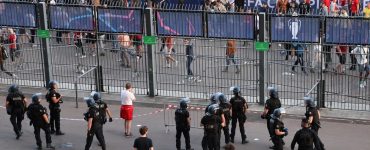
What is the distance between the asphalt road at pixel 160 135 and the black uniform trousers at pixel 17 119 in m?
0.33

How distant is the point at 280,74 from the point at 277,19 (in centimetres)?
323

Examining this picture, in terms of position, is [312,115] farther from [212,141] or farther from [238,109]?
[212,141]

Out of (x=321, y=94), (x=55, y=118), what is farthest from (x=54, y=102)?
(x=321, y=94)

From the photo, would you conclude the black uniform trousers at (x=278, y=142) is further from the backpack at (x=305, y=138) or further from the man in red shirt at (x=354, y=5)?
the man in red shirt at (x=354, y=5)

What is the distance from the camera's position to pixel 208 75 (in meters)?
22.1

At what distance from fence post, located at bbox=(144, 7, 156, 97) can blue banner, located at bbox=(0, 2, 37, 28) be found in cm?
378

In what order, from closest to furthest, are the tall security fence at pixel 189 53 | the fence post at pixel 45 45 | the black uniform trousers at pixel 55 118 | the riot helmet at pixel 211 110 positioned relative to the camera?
the riot helmet at pixel 211 110
the black uniform trousers at pixel 55 118
the tall security fence at pixel 189 53
the fence post at pixel 45 45

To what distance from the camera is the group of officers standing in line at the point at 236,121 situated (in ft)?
49.5

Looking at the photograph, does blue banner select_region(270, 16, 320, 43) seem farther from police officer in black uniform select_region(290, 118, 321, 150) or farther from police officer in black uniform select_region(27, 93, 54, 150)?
police officer in black uniform select_region(27, 93, 54, 150)

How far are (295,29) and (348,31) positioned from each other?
1.40m

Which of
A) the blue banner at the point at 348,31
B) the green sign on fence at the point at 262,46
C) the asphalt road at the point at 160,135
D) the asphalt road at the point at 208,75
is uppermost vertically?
the blue banner at the point at 348,31

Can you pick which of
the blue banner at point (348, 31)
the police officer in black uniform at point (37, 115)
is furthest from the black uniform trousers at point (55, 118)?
the blue banner at point (348, 31)

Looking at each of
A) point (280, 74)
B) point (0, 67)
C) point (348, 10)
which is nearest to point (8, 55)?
point (0, 67)

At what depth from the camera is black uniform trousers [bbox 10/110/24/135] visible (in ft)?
59.2
